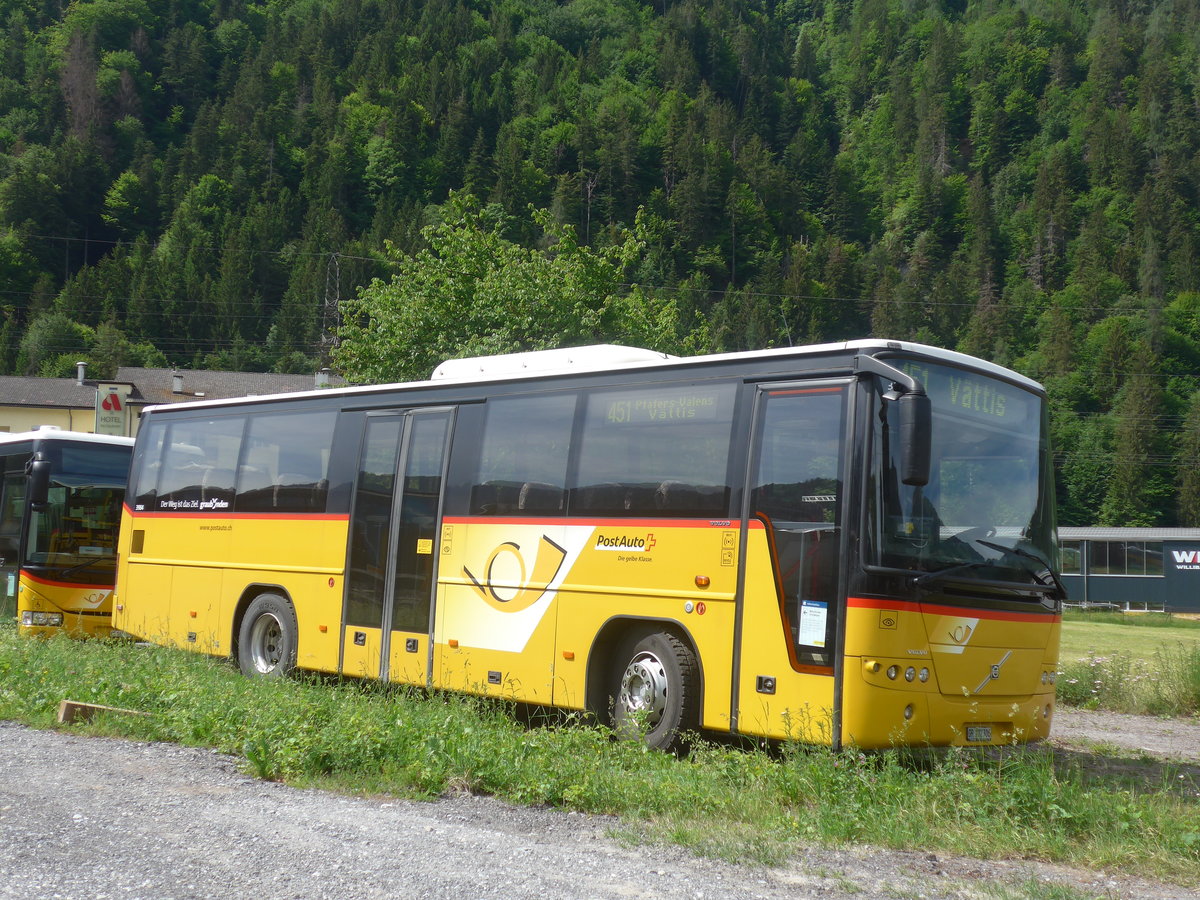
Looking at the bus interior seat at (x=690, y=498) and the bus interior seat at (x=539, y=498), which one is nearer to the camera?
the bus interior seat at (x=690, y=498)

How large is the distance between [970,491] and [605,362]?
344 cm

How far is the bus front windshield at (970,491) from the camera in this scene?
343 inches

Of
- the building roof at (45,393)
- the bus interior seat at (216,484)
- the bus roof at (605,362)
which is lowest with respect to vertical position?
the bus interior seat at (216,484)

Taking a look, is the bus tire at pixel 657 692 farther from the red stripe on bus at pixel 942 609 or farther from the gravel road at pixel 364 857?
the gravel road at pixel 364 857

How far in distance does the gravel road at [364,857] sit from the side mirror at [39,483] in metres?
10.1

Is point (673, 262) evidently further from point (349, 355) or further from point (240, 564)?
point (240, 564)

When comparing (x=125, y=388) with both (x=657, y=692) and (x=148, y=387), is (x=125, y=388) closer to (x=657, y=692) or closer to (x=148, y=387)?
(x=148, y=387)

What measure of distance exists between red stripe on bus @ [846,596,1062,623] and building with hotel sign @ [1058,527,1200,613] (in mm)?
39322

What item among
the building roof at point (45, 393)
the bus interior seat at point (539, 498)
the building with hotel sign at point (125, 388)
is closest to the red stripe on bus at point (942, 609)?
the bus interior seat at point (539, 498)

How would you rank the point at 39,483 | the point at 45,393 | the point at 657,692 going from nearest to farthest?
the point at 657,692
the point at 39,483
the point at 45,393

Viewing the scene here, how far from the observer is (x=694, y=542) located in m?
9.67

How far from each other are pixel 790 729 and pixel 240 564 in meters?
7.90

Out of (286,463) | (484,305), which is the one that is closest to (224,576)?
(286,463)

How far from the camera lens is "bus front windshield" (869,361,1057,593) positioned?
28.6ft
